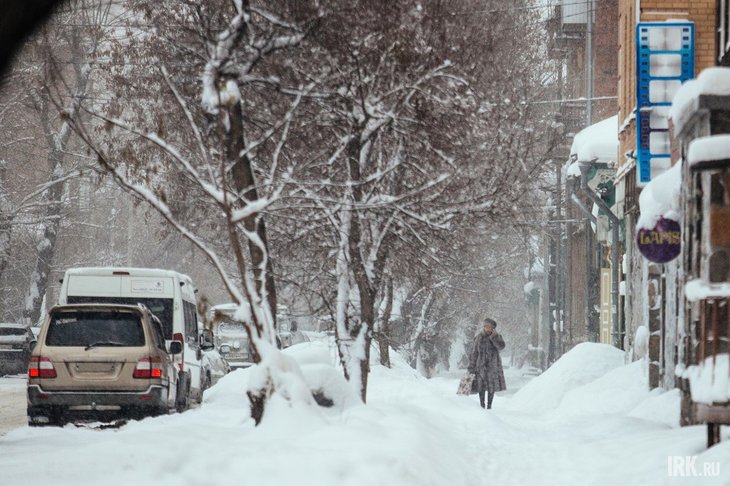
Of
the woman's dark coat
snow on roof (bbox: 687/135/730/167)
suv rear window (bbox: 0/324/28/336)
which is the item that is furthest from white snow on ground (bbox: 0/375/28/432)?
snow on roof (bbox: 687/135/730/167)

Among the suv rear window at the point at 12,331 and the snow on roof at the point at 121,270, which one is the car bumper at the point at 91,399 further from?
the suv rear window at the point at 12,331

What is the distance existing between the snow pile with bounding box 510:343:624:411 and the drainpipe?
4.92 m

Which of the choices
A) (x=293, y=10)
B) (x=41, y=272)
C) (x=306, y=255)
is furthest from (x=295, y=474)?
(x=41, y=272)

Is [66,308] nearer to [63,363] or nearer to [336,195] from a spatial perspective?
[63,363]

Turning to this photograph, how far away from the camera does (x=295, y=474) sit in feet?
23.0

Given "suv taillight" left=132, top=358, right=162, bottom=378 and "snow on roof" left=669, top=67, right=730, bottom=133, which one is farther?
"suv taillight" left=132, top=358, right=162, bottom=378

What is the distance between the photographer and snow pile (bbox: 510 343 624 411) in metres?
22.2

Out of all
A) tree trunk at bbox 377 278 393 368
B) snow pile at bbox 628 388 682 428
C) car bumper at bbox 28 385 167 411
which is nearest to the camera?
snow pile at bbox 628 388 682 428

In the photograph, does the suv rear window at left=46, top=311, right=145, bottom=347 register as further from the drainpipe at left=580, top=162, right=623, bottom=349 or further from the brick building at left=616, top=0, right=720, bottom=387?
the drainpipe at left=580, top=162, right=623, bottom=349

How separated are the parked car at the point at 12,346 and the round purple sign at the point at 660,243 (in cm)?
2522

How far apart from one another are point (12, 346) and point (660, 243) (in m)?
26.0

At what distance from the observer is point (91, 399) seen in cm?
1503

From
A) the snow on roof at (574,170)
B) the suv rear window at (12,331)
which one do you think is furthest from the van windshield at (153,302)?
the suv rear window at (12,331)

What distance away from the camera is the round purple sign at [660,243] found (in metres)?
13.1
